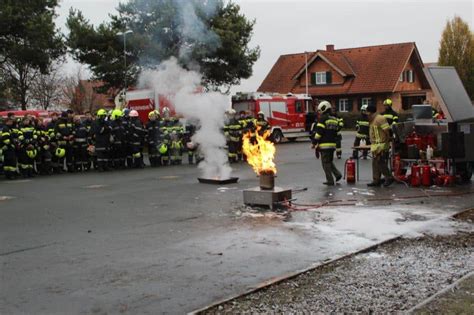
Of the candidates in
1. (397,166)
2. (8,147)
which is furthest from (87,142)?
(397,166)

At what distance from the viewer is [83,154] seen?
19375mm

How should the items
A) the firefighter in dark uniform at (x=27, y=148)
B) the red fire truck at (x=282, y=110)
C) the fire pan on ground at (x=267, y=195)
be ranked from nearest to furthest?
the fire pan on ground at (x=267, y=195) → the firefighter in dark uniform at (x=27, y=148) → the red fire truck at (x=282, y=110)

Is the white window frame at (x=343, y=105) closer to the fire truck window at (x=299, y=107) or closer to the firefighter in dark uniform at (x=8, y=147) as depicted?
the fire truck window at (x=299, y=107)

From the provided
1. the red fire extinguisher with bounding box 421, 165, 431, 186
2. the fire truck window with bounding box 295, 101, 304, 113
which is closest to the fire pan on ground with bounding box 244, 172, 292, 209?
the red fire extinguisher with bounding box 421, 165, 431, 186

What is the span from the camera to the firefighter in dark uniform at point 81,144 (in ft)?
62.3

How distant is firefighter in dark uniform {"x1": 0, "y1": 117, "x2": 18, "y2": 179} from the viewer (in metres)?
16.8

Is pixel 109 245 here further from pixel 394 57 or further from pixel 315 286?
pixel 394 57

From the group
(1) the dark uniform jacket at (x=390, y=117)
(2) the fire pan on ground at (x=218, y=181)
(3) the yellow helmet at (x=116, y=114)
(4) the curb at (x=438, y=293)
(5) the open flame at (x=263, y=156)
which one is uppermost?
(3) the yellow helmet at (x=116, y=114)

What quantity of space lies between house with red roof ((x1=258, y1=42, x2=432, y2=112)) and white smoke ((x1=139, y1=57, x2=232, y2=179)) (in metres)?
37.7

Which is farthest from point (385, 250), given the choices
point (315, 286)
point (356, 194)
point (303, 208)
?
point (356, 194)

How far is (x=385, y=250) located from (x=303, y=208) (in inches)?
139

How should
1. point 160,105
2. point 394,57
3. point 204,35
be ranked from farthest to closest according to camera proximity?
1. point 394,57
2. point 160,105
3. point 204,35

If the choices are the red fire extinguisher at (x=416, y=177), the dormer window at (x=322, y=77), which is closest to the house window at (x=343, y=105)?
the dormer window at (x=322, y=77)

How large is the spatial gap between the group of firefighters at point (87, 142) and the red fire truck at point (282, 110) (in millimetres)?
11189
